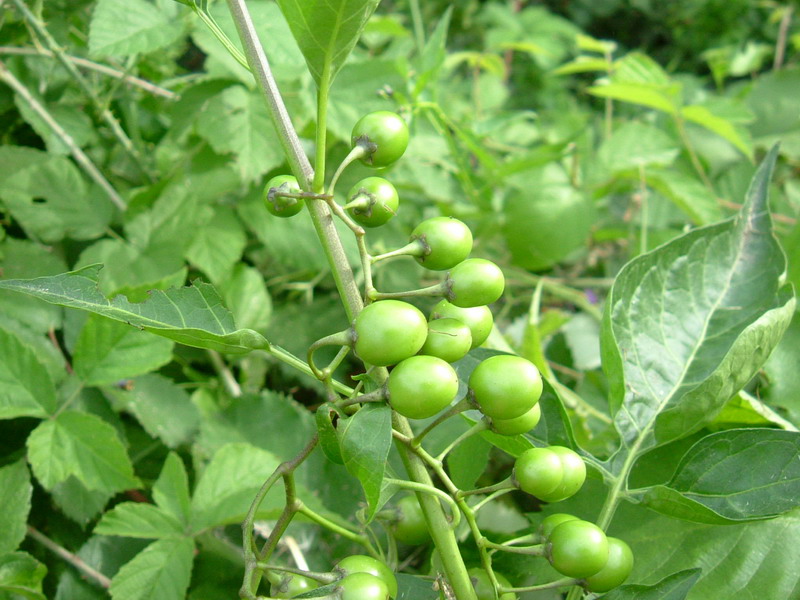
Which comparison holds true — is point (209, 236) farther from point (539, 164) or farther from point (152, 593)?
point (539, 164)

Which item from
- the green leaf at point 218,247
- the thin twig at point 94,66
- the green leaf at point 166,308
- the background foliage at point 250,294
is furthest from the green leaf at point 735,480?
the thin twig at point 94,66

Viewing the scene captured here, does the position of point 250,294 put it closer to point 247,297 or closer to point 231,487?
point 247,297

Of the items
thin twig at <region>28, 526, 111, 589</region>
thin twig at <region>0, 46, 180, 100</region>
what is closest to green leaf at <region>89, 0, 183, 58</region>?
thin twig at <region>0, 46, 180, 100</region>

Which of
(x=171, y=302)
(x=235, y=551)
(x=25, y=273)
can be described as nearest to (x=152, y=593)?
(x=235, y=551)

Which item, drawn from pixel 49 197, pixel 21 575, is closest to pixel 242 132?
pixel 49 197

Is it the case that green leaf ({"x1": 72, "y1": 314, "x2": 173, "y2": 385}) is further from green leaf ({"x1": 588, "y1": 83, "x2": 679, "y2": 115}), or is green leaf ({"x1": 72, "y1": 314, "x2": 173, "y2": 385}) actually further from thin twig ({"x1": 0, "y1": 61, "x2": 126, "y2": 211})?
green leaf ({"x1": 588, "y1": 83, "x2": 679, "y2": 115})
